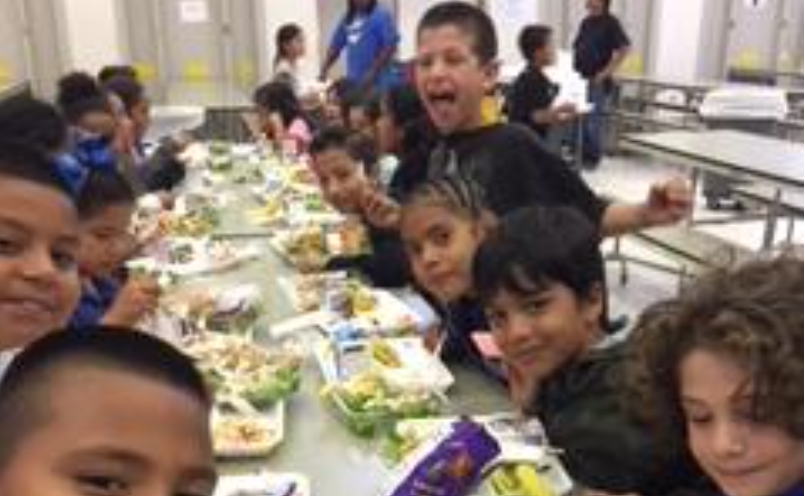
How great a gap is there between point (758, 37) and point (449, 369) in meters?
7.63

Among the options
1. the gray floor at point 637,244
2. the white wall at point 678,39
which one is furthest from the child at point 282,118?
the white wall at point 678,39

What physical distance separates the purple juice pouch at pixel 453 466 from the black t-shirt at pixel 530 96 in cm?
503

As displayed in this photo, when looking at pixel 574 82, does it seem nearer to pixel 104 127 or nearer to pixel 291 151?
pixel 291 151

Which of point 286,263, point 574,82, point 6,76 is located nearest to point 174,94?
point 6,76

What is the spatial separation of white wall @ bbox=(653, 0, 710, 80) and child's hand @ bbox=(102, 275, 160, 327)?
7.07 m

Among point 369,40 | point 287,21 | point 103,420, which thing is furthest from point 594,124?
point 103,420

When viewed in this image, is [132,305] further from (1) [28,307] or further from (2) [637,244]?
(2) [637,244]

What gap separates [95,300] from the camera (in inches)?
78.1

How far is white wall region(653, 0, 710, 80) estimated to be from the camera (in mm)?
7988

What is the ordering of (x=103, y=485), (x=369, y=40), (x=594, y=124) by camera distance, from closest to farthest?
(x=103, y=485) < (x=369, y=40) < (x=594, y=124)

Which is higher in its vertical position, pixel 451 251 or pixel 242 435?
pixel 451 251

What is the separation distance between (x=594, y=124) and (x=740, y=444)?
691cm

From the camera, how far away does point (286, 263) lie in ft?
8.66

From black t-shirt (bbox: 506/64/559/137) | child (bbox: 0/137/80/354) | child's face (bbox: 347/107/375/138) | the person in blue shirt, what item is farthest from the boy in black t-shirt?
black t-shirt (bbox: 506/64/559/137)
